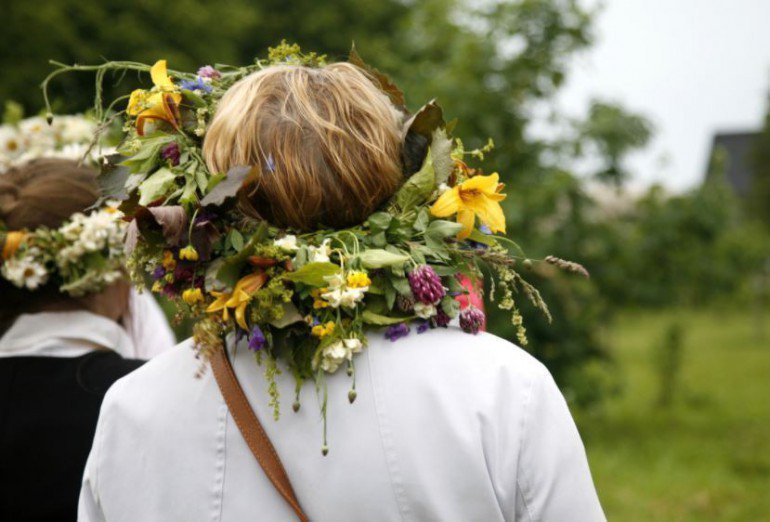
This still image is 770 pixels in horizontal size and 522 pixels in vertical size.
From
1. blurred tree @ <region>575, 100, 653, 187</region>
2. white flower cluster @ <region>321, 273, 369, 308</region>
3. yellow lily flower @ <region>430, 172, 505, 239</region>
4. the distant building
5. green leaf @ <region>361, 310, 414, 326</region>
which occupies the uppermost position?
the distant building

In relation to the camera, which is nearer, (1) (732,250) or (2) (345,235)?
(2) (345,235)

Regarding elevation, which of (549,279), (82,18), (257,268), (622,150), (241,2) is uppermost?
(241,2)

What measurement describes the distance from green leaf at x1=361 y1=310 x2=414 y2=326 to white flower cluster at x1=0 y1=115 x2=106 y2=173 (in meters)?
1.73

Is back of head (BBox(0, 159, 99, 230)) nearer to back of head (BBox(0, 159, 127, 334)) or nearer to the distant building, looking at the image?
back of head (BBox(0, 159, 127, 334))

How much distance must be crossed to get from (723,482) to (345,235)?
6.25 meters

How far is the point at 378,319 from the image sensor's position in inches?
60.6

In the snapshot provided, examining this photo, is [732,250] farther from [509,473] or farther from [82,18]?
[82,18]

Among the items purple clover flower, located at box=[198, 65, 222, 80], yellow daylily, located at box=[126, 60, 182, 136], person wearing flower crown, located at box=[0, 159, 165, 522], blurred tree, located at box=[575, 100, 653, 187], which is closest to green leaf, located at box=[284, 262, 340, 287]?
yellow daylily, located at box=[126, 60, 182, 136]

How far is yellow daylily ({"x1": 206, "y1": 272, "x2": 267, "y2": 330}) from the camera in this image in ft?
4.88

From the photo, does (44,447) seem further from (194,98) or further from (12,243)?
(194,98)

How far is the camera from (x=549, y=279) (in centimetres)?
673

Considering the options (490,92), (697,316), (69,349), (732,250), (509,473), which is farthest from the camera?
(697,316)

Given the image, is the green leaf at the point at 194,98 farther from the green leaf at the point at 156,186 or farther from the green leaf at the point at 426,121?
the green leaf at the point at 426,121

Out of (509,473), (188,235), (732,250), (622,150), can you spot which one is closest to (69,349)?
(188,235)
